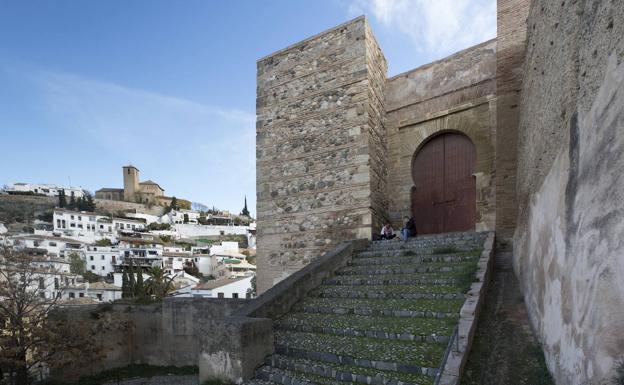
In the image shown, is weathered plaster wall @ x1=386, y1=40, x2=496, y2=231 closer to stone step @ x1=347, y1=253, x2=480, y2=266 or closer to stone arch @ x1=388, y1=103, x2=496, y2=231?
stone arch @ x1=388, y1=103, x2=496, y2=231

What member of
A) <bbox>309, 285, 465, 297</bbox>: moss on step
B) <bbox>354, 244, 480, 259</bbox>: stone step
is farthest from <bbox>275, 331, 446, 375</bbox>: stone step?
<bbox>354, 244, 480, 259</bbox>: stone step

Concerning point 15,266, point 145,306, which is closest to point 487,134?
point 145,306

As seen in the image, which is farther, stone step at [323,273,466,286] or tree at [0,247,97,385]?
tree at [0,247,97,385]

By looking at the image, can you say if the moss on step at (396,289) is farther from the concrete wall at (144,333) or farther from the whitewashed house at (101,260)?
the whitewashed house at (101,260)

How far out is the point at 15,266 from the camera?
8.99 meters

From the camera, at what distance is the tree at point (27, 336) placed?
7863 mm

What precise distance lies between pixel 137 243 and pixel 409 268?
5396cm

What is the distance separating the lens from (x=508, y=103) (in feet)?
22.9

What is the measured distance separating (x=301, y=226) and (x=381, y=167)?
2.62 meters

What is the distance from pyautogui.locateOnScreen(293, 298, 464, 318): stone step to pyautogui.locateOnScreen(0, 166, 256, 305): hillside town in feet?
35.7

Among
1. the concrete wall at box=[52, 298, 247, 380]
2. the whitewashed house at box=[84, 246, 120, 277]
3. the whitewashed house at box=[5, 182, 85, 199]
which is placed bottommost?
the whitewashed house at box=[84, 246, 120, 277]

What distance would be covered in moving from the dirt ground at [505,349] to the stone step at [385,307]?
0.41 metres

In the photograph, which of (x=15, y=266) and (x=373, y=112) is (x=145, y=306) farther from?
(x=373, y=112)

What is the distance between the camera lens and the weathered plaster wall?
7938mm
